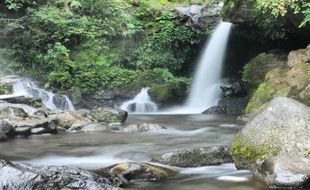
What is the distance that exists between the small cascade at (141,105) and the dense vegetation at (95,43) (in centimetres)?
77

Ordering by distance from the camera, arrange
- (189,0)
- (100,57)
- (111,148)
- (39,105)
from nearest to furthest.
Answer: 1. (111,148)
2. (39,105)
3. (100,57)
4. (189,0)

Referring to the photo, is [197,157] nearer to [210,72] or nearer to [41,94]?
[41,94]

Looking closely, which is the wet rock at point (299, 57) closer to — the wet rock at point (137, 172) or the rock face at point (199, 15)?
the rock face at point (199, 15)

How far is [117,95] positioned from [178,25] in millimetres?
4759

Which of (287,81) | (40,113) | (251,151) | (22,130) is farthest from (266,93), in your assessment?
(22,130)

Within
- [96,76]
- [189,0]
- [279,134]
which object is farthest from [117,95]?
[279,134]

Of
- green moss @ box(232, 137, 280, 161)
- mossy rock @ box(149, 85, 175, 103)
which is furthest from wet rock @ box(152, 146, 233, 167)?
mossy rock @ box(149, 85, 175, 103)

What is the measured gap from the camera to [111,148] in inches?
349

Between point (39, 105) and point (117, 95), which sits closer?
point (39, 105)

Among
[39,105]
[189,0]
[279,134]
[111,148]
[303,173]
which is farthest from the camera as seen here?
[189,0]

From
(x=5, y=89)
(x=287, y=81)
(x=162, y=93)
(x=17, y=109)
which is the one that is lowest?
(x=17, y=109)

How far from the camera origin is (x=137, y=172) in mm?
6676

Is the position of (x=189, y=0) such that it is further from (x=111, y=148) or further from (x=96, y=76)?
(x=111, y=148)

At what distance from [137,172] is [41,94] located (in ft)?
34.8
